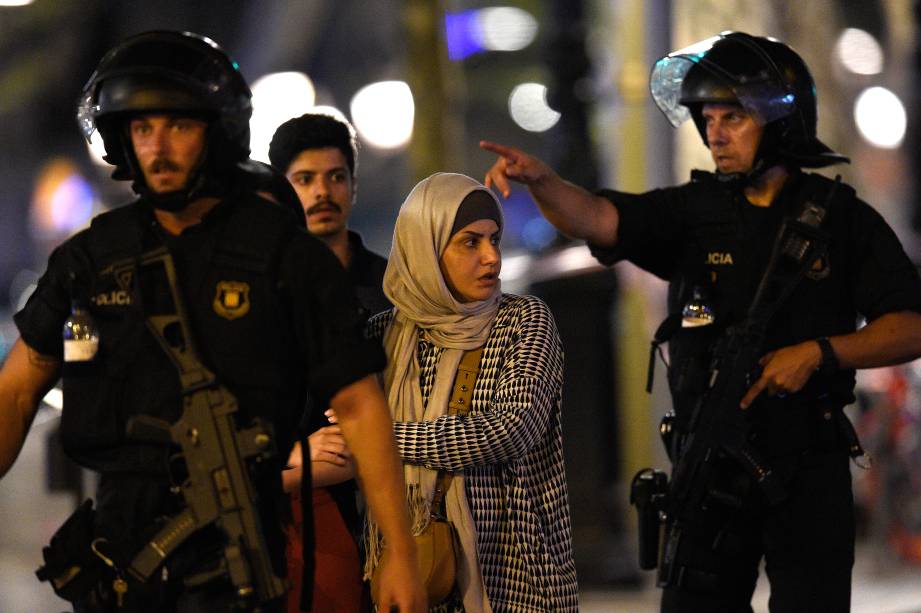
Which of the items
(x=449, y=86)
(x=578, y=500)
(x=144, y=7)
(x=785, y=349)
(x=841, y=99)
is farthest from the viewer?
(x=144, y=7)

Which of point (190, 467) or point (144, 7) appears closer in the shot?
point (190, 467)

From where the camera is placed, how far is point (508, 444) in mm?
3730

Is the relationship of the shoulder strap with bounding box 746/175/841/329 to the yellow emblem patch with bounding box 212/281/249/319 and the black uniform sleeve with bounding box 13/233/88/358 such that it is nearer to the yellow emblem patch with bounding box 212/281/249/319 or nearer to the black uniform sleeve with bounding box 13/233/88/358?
the yellow emblem patch with bounding box 212/281/249/319

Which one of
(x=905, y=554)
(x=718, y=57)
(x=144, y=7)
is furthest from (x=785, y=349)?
(x=144, y=7)

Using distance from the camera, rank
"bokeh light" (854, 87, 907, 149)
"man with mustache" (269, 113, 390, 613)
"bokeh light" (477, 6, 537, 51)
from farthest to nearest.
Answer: "bokeh light" (477, 6, 537, 51) → "bokeh light" (854, 87, 907, 149) → "man with mustache" (269, 113, 390, 613)

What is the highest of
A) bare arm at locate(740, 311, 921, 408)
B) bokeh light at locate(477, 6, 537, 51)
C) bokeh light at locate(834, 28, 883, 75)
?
bokeh light at locate(477, 6, 537, 51)

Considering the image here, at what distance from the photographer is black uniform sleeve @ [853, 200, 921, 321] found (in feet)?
14.7

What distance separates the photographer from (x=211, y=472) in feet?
9.86

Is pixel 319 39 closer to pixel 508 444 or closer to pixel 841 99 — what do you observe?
pixel 841 99

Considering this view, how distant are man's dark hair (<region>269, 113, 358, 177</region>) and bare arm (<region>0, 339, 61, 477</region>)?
5.62 feet

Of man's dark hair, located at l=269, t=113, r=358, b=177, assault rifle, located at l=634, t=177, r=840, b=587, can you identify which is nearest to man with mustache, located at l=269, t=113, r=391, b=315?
man's dark hair, located at l=269, t=113, r=358, b=177

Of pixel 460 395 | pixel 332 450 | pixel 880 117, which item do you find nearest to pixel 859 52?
pixel 880 117

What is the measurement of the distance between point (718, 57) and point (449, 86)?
224 inches

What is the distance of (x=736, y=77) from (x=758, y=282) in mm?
611
